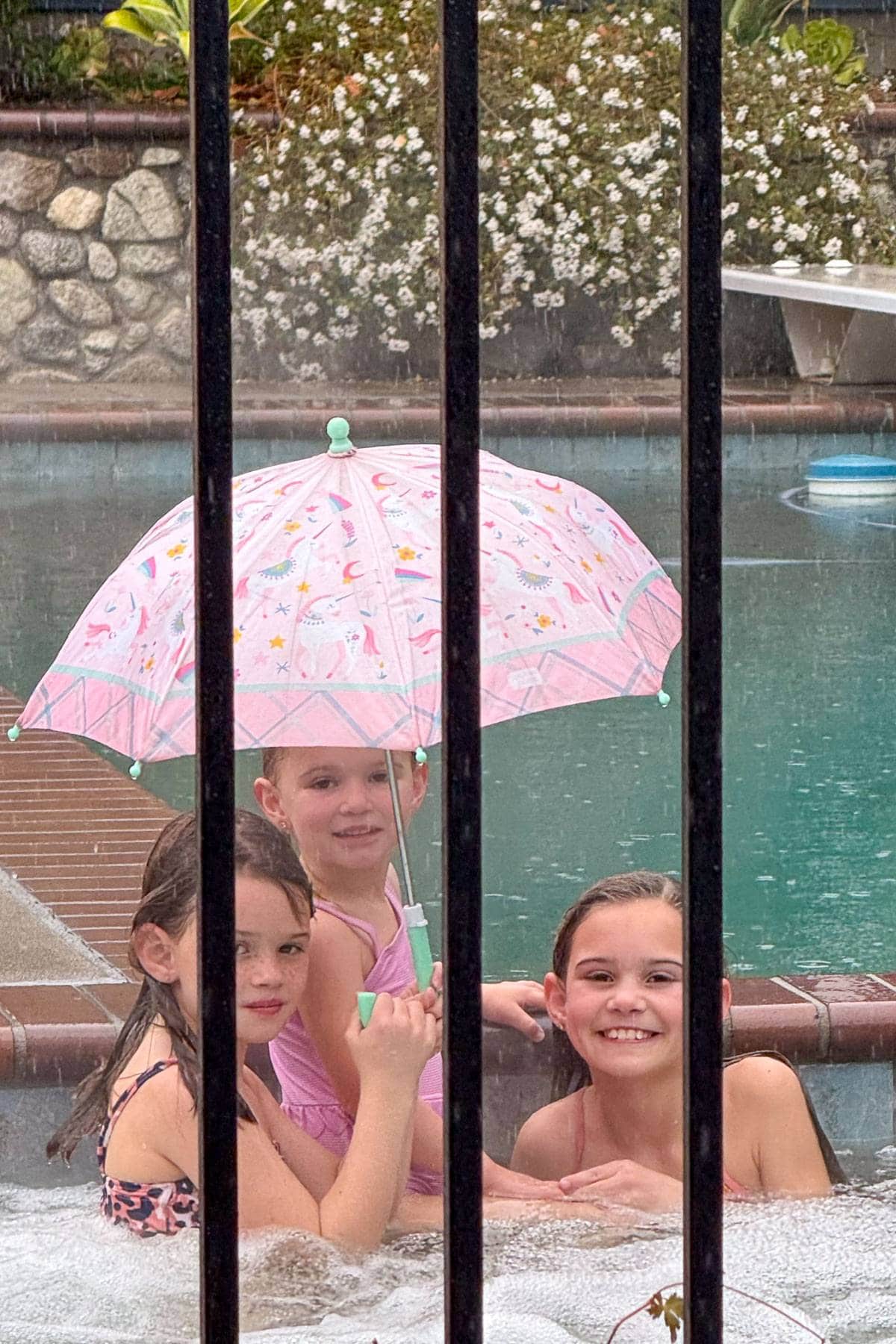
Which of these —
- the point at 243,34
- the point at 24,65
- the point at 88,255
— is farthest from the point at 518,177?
the point at 24,65

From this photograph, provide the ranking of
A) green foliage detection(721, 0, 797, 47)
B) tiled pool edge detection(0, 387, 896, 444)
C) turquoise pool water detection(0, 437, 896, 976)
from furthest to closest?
1. green foliage detection(721, 0, 797, 47)
2. tiled pool edge detection(0, 387, 896, 444)
3. turquoise pool water detection(0, 437, 896, 976)

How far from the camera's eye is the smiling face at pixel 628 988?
1.64m

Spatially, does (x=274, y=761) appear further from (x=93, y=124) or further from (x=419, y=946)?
(x=93, y=124)

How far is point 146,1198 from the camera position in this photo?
1626mm

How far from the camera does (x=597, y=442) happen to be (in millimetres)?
7406

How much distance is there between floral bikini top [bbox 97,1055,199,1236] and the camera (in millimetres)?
1601

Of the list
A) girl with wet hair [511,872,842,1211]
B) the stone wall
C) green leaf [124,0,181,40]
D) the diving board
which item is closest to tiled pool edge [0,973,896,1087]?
girl with wet hair [511,872,842,1211]

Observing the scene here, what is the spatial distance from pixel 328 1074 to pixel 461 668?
1.12 m

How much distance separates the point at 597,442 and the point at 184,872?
234 inches

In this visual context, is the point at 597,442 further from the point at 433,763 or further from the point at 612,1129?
the point at 612,1129

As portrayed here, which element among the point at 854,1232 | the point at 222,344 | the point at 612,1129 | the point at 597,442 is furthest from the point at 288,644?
the point at 597,442

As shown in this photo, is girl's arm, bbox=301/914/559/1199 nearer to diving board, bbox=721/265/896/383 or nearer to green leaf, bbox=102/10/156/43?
diving board, bbox=721/265/896/383

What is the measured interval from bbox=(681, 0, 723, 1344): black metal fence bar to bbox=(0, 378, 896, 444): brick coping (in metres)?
6.01

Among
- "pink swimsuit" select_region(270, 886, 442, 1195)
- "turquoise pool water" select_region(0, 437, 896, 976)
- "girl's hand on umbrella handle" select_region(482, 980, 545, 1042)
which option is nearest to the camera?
"pink swimsuit" select_region(270, 886, 442, 1195)
